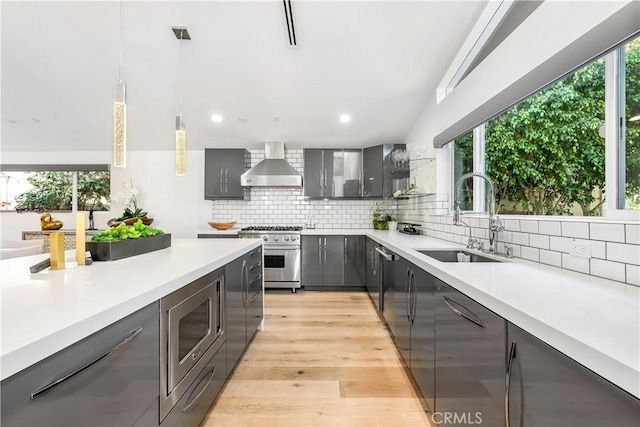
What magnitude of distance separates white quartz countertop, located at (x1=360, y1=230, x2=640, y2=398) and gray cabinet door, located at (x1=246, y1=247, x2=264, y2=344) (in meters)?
1.57

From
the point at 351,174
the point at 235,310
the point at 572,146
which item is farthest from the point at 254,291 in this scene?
the point at 351,174

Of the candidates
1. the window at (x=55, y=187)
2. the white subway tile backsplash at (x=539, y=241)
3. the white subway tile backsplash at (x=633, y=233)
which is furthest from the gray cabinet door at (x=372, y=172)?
the window at (x=55, y=187)

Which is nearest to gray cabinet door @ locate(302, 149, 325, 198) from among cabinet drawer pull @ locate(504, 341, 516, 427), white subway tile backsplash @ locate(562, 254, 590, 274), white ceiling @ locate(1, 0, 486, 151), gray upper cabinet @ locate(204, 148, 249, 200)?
white ceiling @ locate(1, 0, 486, 151)

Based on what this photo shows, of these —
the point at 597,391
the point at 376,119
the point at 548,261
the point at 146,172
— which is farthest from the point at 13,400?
the point at 146,172

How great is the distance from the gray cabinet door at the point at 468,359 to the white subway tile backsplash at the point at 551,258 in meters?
0.60

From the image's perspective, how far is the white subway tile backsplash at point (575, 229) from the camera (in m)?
1.30

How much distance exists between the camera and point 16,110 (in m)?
3.92

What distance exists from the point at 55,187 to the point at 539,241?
698 cm

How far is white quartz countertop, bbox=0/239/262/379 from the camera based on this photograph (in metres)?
0.60

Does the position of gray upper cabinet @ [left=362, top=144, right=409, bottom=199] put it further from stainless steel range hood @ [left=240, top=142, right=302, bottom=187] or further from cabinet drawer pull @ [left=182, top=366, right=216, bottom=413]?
cabinet drawer pull @ [left=182, top=366, right=216, bottom=413]

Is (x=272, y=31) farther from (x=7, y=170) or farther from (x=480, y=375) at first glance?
(x=7, y=170)

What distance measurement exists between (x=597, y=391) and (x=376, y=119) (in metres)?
3.81

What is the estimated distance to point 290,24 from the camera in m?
2.46

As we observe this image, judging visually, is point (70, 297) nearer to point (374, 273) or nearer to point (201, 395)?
point (201, 395)
